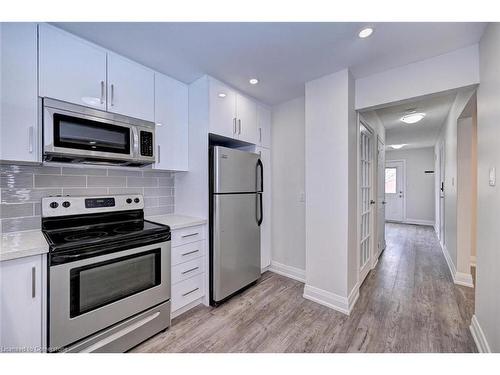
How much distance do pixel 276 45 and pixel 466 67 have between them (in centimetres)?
154

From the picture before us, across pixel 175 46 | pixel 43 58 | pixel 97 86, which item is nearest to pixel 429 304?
pixel 175 46

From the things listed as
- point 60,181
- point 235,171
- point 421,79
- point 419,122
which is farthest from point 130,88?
point 419,122

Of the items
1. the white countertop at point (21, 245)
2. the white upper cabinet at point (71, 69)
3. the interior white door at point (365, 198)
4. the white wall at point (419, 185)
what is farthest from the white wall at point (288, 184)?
the white wall at point (419, 185)

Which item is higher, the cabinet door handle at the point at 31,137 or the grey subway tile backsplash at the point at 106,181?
the cabinet door handle at the point at 31,137

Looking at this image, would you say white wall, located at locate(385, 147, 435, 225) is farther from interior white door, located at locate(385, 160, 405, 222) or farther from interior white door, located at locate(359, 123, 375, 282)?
interior white door, located at locate(359, 123, 375, 282)

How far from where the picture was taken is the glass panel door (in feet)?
4.42

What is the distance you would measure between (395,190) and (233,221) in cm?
694

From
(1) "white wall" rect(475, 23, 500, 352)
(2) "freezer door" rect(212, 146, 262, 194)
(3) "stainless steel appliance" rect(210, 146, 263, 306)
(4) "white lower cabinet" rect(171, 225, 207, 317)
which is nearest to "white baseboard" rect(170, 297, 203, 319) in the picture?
(4) "white lower cabinet" rect(171, 225, 207, 317)

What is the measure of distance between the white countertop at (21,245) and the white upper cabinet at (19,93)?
1.70ft

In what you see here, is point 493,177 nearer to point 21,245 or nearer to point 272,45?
point 272,45

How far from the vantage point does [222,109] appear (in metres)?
2.27

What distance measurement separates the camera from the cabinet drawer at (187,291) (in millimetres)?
1935

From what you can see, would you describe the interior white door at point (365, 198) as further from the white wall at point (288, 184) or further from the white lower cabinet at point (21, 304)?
the white lower cabinet at point (21, 304)
